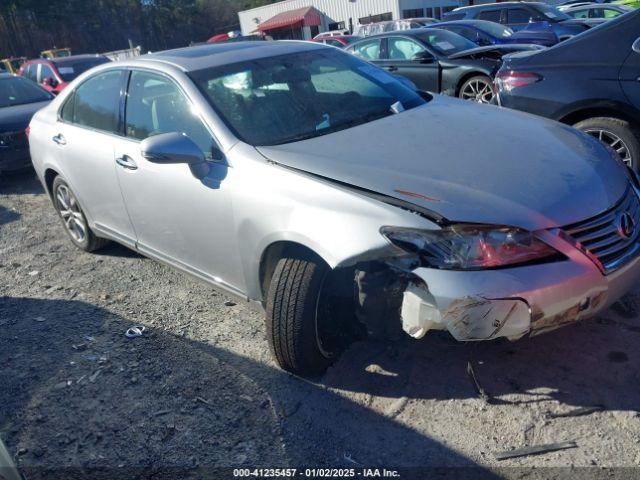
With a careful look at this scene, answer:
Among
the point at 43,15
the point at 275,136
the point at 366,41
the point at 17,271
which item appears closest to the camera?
the point at 275,136

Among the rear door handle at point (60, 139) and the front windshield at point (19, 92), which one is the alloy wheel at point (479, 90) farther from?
the front windshield at point (19, 92)

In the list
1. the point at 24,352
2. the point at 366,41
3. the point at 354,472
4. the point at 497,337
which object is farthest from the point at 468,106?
the point at 366,41

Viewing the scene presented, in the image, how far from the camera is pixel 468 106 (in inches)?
143

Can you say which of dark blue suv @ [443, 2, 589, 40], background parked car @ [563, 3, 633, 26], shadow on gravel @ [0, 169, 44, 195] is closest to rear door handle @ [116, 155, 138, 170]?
shadow on gravel @ [0, 169, 44, 195]

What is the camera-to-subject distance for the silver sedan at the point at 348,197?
228 centimetres

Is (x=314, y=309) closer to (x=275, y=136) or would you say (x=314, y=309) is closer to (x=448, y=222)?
(x=448, y=222)

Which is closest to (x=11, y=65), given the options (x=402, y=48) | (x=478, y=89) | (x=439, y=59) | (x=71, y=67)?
(x=71, y=67)

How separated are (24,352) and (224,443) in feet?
5.60

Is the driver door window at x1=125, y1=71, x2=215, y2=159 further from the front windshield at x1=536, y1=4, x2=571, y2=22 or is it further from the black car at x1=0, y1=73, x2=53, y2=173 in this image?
the front windshield at x1=536, y1=4, x2=571, y2=22

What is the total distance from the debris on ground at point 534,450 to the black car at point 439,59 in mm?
5857

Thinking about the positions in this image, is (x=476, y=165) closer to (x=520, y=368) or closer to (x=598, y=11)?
(x=520, y=368)

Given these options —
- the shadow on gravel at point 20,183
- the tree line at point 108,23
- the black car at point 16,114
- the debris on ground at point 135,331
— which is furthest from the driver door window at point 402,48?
the tree line at point 108,23

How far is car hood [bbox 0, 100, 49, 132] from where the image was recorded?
24.9ft

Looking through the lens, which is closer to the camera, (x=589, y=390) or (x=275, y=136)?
(x=589, y=390)
